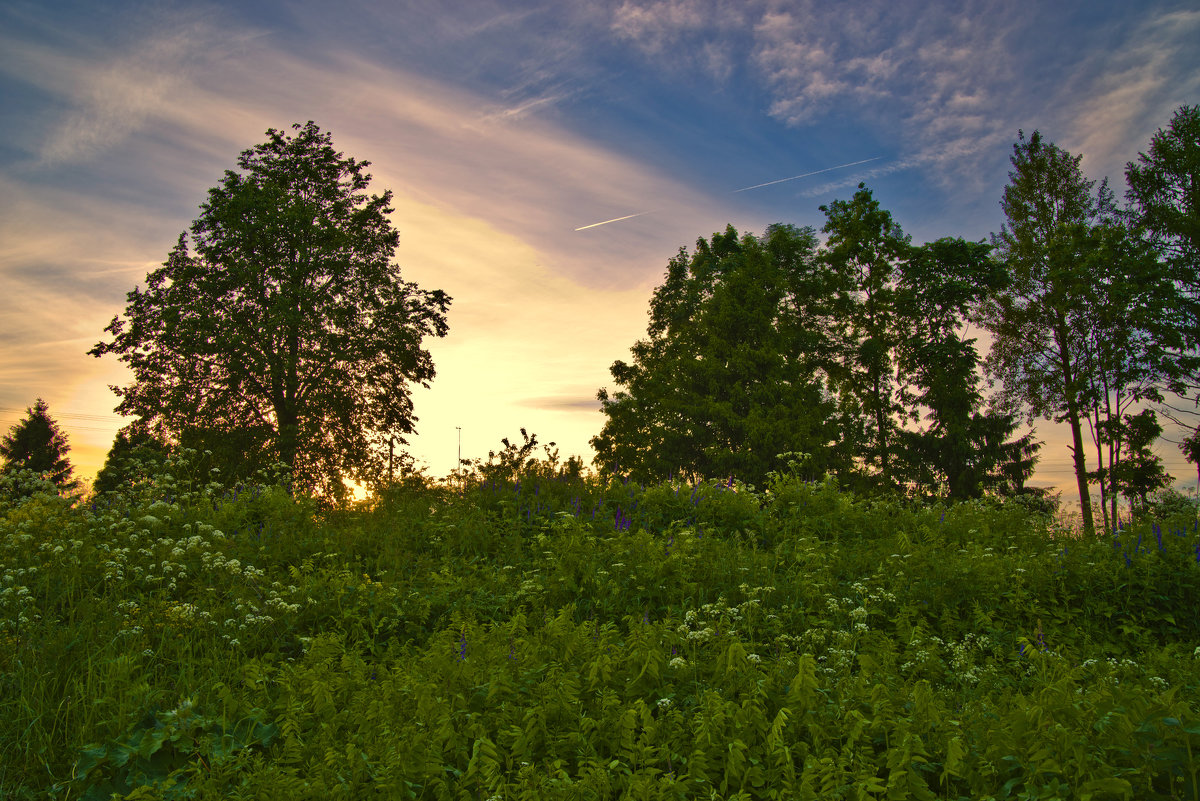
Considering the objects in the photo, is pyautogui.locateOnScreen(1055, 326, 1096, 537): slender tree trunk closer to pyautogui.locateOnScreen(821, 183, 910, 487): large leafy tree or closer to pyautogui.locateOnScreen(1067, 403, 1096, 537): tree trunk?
pyautogui.locateOnScreen(1067, 403, 1096, 537): tree trunk

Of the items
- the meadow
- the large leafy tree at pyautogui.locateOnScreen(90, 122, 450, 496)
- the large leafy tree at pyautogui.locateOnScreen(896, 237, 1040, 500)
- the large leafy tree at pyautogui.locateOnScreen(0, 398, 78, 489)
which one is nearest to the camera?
the meadow

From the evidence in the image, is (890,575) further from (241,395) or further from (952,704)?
(241,395)

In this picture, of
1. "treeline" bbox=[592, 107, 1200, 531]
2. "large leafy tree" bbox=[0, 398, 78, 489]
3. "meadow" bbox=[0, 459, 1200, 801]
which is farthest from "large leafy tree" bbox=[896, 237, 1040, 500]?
"large leafy tree" bbox=[0, 398, 78, 489]

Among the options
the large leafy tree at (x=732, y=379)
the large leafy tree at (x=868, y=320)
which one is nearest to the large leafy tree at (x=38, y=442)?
the large leafy tree at (x=732, y=379)

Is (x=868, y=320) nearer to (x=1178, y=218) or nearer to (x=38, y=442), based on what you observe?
(x=1178, y=218)

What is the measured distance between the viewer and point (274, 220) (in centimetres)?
2273

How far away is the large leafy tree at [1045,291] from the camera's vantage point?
25406 mm

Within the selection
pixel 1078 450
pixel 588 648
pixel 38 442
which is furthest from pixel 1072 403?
pixel 38 442

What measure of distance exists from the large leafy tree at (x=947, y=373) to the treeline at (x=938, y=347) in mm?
58

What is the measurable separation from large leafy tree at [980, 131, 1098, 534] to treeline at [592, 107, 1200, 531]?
0.05 meters

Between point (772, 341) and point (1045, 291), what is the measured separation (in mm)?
10580

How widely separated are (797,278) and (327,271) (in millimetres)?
18562

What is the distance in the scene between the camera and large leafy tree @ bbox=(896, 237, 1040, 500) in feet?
88.1

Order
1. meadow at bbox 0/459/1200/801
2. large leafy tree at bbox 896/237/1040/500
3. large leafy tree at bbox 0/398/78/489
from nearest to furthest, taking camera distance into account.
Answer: meadow at bbox 0/459/1200/801 → large leafy tree at bbox 896/237/1040/500 → large leafy tree at bbox 0/398/78/489
